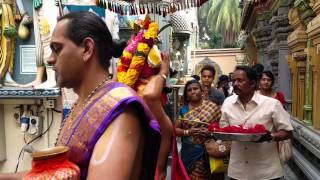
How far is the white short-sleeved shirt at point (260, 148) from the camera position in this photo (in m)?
3.58

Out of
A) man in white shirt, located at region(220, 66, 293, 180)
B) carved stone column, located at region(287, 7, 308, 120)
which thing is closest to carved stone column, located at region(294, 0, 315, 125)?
carved stone column, located at region(287, 7, 308, 120)

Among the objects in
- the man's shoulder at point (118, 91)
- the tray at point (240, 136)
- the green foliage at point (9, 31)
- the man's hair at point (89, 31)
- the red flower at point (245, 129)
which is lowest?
the tray at point (240, 136)

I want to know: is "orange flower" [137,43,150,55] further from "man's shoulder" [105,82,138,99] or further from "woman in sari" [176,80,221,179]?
"man's shoulder" [105,82,138,99]

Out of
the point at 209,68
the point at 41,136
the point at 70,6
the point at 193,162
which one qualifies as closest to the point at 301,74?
the point at 209,68

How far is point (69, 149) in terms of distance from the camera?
1431 mm

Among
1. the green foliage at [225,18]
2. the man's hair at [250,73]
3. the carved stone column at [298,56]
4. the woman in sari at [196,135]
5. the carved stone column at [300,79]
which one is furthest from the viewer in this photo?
the green foliage at [225,18]

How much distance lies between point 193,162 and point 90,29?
2.90 meters

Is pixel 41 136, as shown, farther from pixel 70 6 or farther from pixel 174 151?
pixel 174 151

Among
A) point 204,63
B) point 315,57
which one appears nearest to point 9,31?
point 315,57

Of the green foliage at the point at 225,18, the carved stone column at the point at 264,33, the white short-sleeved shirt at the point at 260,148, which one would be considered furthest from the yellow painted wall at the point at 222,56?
the white short-sleeved shirt at the point at 260,148

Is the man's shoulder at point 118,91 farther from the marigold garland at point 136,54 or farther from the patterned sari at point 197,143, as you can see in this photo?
the patterned sari at point 197,143

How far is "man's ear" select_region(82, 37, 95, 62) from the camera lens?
4.86 ft

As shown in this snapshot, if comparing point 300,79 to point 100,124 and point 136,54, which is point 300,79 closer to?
point 136,54

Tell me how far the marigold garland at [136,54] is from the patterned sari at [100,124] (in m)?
1.68
